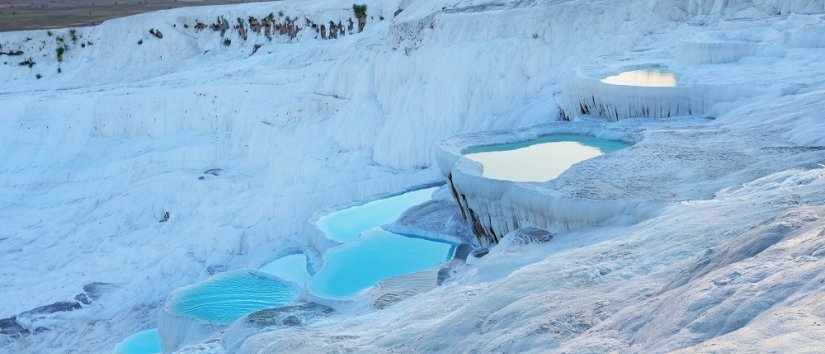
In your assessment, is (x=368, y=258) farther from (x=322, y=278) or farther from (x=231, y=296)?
(x=231, y=296)

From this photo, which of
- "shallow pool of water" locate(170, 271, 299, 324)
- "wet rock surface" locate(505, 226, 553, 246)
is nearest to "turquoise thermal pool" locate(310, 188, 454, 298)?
"shallow pool of water" locate(170, 271, 299, 324)

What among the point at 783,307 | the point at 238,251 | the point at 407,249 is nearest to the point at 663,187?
the point at 407,249

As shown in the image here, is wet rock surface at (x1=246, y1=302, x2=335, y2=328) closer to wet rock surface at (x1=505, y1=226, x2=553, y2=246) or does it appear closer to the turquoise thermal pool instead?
the turquoise thermal pool

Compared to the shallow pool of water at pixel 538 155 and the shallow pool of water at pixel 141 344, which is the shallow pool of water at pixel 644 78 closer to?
the shallow pool of water at pixel 538 155

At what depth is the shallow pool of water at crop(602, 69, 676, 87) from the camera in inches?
465

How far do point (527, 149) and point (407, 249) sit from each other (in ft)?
5.45

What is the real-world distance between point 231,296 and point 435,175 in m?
5.10

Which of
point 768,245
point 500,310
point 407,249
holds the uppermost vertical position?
point 768,245

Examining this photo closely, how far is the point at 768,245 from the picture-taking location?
4.59 meters

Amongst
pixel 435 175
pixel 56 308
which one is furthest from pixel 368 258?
pixel 56 308

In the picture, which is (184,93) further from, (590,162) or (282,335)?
(282,335)

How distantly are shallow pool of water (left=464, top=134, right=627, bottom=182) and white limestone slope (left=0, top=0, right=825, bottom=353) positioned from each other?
573mm

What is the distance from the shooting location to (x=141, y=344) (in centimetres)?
1038

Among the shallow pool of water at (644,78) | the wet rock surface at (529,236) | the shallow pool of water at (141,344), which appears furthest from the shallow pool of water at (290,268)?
the shallow pool of water at (644,78)
